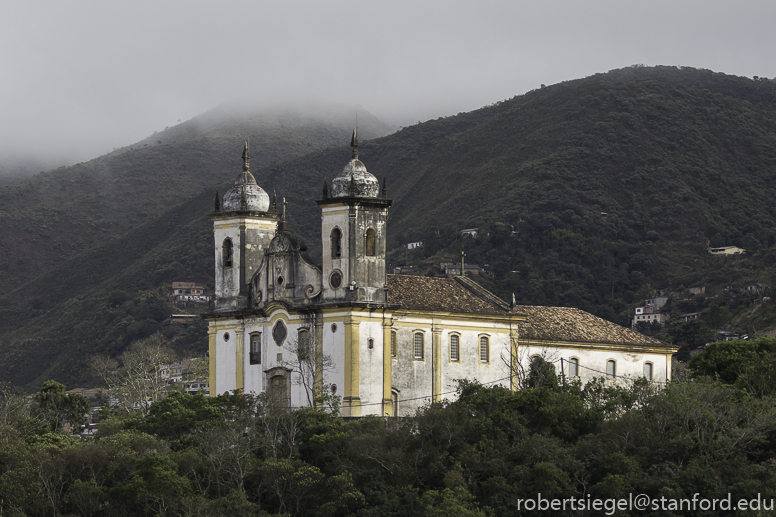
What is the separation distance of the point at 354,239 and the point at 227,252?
27.0ft

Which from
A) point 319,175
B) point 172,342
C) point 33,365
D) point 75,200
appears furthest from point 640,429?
point 75,200

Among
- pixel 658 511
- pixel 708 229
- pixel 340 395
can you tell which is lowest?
pixel 658 511

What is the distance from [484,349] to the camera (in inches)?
2448

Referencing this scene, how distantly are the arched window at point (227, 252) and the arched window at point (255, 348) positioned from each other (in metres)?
4.11

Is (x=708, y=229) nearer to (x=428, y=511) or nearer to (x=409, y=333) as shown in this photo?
(x=409, y=333)

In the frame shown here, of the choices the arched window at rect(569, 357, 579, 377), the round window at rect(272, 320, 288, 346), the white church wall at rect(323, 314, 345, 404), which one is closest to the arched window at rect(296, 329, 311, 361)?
the white church wall at rect(323, 314, 345, 404)

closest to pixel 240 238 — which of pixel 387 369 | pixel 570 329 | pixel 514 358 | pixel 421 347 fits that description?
pixel 421 347

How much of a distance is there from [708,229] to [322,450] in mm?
88490

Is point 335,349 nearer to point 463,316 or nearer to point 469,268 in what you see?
point 463,316

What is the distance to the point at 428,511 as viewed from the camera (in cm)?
4803

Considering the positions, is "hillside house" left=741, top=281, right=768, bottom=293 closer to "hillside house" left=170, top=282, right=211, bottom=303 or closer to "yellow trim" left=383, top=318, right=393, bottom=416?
"hillside house" left=170, top=282, right=211, bottom=303

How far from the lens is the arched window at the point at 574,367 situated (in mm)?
65750

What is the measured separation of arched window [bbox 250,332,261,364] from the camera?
60.9 metres

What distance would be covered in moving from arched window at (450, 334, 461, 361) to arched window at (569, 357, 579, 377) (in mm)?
7127
